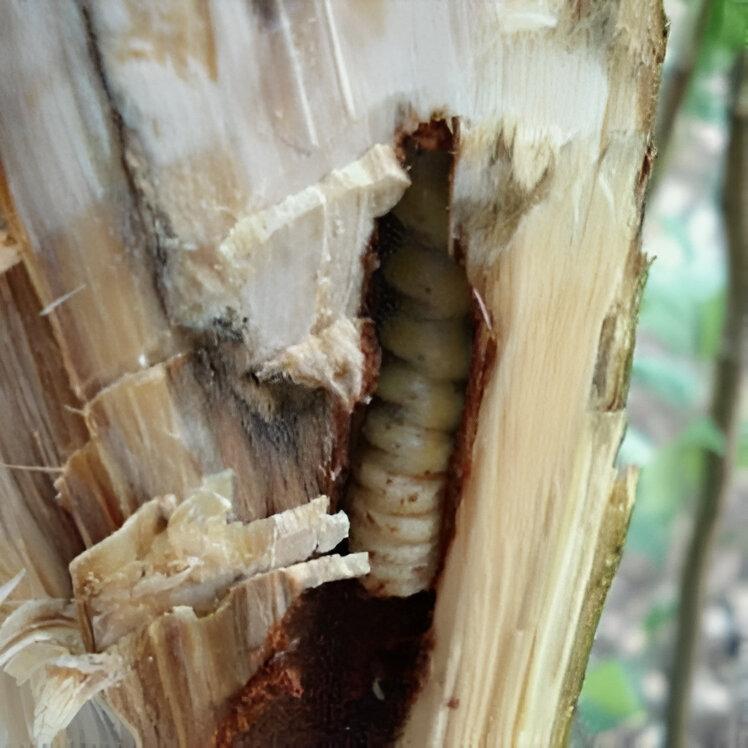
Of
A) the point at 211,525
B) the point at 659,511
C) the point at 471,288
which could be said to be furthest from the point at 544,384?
the point at 659,511

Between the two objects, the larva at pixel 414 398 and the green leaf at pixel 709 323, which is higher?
the larva at pixel 414 398

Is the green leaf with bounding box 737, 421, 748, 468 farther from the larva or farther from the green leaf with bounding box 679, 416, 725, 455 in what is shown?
the larva

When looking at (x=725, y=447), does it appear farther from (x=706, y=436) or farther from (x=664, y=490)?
(x=664, y=490)

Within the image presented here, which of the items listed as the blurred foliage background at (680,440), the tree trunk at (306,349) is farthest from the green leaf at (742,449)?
the tree trunk at (306,349)

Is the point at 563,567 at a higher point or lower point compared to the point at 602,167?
lower

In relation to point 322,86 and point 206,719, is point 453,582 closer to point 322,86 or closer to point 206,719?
point 206,719

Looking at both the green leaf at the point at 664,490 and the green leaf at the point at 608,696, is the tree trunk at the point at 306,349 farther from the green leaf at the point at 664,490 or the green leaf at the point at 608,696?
the green leaf at the point at 664,490

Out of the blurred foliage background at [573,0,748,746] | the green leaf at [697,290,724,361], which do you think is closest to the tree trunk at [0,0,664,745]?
the blurred foliage background at [573,0,748,746]

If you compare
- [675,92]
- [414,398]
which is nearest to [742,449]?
[675,92]
